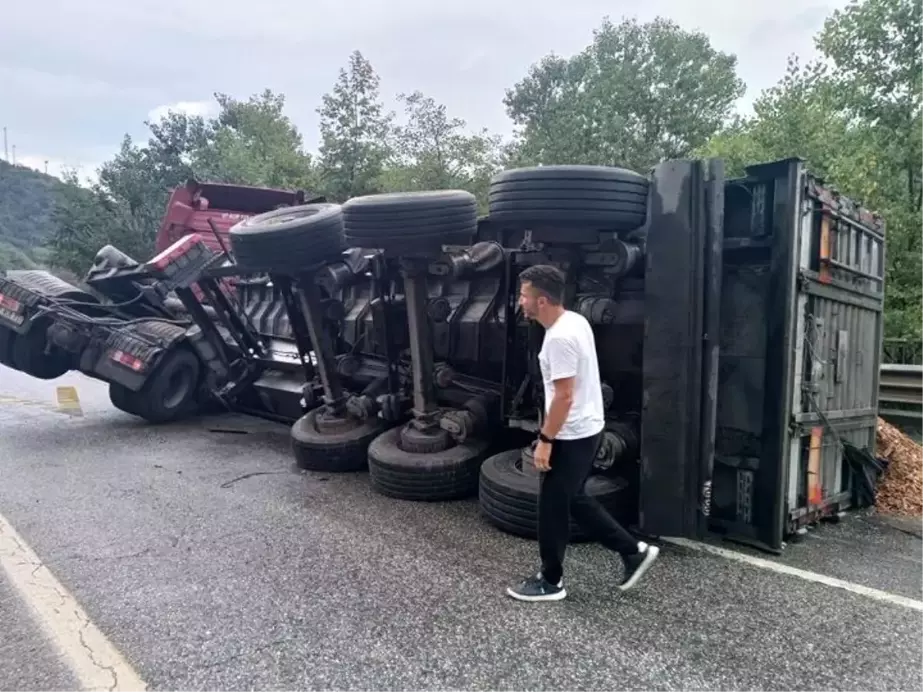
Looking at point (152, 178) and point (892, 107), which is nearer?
point (892, 107)

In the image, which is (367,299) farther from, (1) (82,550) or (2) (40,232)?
(2) (40,232)

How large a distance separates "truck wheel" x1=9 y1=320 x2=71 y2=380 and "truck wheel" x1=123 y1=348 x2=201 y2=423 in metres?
1.03

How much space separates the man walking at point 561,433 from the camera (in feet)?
10.4

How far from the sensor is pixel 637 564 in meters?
3.46

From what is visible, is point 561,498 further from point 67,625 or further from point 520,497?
point 67,625

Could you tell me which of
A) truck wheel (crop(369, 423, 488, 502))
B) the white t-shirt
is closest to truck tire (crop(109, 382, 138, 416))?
truck wheel (crop(369, 423, 488, 502))

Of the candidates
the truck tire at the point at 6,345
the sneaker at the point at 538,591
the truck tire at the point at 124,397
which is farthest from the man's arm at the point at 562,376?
the truck tire at the point at 6,345

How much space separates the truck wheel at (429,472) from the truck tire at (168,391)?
12.6 feet

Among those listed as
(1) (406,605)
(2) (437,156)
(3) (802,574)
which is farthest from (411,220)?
(2) (437,156)

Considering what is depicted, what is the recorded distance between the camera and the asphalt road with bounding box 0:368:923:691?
2682 mm

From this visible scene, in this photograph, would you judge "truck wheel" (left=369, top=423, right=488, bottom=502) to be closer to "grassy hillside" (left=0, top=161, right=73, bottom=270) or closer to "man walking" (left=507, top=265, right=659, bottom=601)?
"man walking" (left=507, top=265, right=659, bottom=601)

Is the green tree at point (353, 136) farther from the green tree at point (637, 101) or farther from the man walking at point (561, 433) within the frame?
the man walking at point (561, 433)

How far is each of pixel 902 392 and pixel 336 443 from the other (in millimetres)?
5185

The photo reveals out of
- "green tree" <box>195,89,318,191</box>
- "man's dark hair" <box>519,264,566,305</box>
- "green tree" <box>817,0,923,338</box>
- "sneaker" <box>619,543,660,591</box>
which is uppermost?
"green tree" <box>195,89,318,191</box>
